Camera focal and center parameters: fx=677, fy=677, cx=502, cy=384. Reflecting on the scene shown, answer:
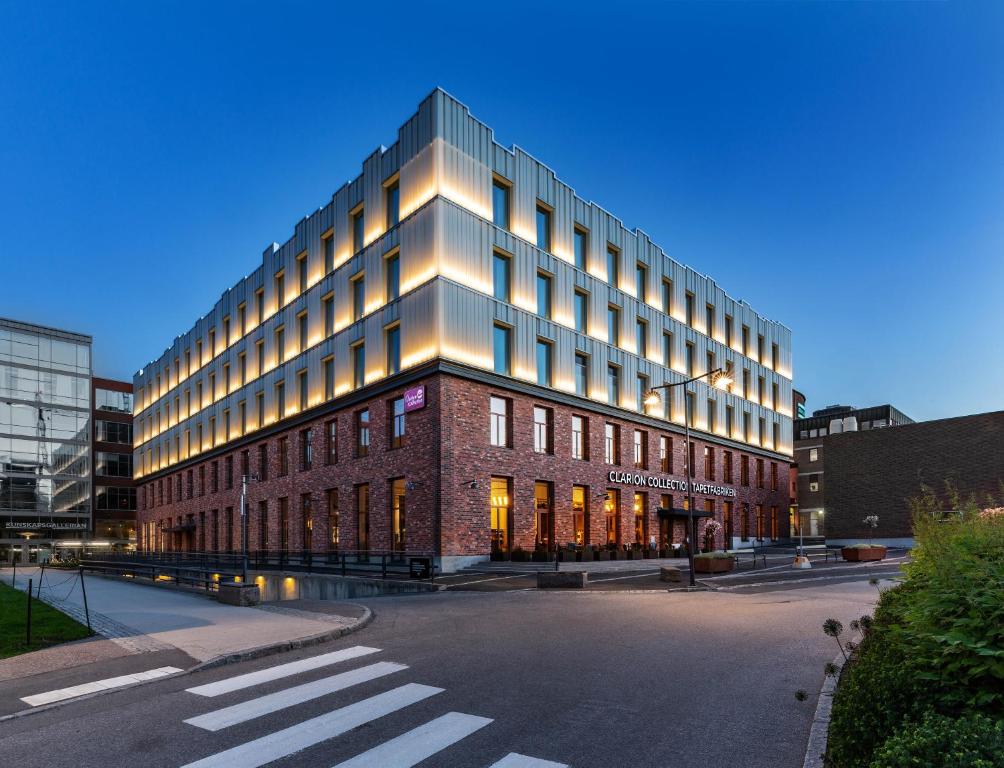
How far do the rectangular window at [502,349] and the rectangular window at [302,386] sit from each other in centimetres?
1470

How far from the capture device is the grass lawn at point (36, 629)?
41.0ft

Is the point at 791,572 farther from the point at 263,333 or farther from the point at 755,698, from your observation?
the point at 263,333

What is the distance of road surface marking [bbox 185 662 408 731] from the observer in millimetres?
7457

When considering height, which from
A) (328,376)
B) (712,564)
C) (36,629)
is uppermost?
(328,376)

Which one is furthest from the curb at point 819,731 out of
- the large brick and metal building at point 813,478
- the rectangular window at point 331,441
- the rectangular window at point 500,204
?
the large brick and metal building at point 813,478

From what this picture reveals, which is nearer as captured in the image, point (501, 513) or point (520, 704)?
point (520, 704)

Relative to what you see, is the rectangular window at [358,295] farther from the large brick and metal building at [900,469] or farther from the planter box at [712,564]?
the large brick and metal building at [900,469]

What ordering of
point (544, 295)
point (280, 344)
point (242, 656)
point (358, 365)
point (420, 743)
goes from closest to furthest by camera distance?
point (420, 743)
point (242, 656)
point (544, 295)
point (358, 365)
point (280, 344)

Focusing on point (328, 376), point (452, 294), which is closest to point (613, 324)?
point (452, 294)

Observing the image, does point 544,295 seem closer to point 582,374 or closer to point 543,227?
point 543,227

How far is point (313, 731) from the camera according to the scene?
22.9ft

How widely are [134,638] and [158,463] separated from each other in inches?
2479

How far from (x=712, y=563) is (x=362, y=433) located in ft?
62.6

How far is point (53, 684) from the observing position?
30.9ft
